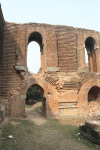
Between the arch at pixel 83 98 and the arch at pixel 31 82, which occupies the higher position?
the arch at pixel 31 82

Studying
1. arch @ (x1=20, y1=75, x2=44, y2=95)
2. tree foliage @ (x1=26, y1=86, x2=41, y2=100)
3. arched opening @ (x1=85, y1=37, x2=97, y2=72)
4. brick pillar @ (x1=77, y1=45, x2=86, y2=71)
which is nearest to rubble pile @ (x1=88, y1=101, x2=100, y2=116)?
brick pillar @ (x1=77, y1=45, x2=86, y2=71)

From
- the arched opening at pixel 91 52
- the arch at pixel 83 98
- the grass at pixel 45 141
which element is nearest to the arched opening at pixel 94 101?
the arch at pixel 83 98

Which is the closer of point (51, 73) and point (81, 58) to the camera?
point (51, 73)

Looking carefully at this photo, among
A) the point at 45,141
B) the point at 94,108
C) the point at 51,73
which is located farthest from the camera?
the point at 94,108

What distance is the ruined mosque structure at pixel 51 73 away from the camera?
9.16 m

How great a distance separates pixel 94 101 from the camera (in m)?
11.1

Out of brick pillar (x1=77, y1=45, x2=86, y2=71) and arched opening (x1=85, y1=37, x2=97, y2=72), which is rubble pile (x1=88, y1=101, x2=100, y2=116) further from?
arched opening (x1=85, y1=37, x2=97, y2=72)

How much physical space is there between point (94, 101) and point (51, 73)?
4.70 m

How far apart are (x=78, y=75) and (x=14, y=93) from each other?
4.98 m

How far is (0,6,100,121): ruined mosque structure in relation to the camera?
916 centimetres

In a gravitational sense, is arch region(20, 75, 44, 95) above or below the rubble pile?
above

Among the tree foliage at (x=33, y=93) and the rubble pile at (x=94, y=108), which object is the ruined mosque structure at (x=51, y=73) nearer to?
the rubble pile at (x=94, y=108)

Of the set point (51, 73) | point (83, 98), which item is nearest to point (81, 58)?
point (51, 73)

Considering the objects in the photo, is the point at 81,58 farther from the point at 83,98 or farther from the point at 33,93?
the point at 33,93
